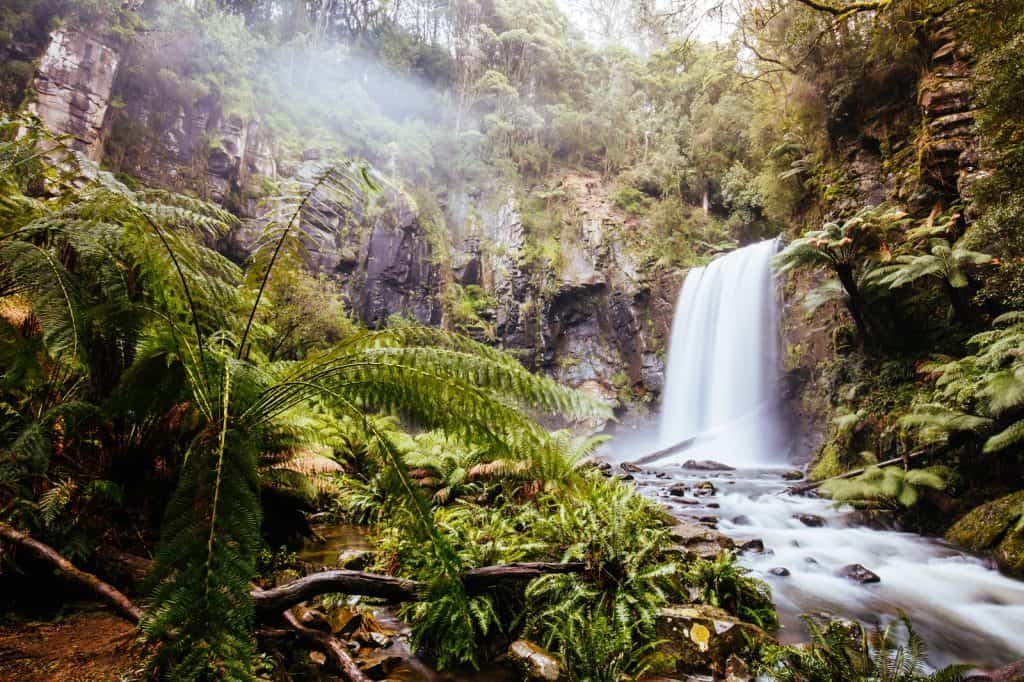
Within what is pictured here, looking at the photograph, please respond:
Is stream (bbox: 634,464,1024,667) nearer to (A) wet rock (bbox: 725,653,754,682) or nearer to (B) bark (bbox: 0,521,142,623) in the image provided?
(A) wet rock (bbox: 725,653,754,682)

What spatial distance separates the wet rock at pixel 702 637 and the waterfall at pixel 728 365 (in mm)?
8710

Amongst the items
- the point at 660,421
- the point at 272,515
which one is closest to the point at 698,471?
the point at 660,421

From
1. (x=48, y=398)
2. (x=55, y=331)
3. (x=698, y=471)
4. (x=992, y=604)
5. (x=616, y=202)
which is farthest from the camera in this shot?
(x=616, y=202)

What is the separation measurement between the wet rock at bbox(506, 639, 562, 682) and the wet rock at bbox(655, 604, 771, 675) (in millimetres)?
578

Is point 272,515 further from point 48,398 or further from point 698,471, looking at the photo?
point 698,471

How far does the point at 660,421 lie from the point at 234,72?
18.0 metres

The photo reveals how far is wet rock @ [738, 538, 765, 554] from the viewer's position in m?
4.43

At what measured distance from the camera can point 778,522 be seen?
5418mm

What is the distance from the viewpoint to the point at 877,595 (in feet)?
12.0

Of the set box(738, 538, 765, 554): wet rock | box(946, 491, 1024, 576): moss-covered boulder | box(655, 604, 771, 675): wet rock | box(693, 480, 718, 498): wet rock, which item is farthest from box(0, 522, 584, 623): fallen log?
box(693, 480, 718, 498): wet rock

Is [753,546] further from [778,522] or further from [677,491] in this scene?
[677,491]

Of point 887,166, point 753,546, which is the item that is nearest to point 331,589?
point 753,546

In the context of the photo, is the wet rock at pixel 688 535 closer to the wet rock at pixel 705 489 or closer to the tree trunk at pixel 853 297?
the wet rock at pixel 705 489

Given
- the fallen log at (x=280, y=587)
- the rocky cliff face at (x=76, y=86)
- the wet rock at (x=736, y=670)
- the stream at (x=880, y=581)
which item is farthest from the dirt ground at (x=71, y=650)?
the rocky cliff face at (x=76, y=86)
